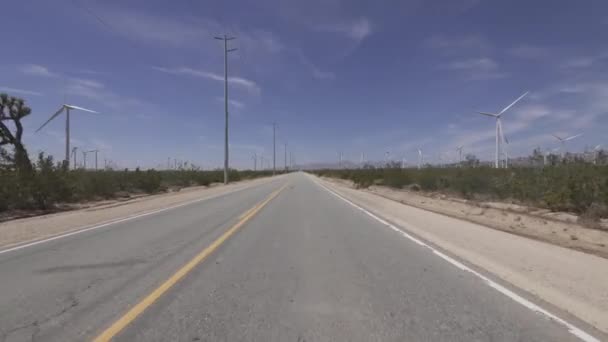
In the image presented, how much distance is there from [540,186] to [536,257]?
14013 millimetres

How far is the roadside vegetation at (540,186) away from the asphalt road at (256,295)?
11499 millimetres

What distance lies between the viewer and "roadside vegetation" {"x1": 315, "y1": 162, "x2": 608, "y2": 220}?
18.0m

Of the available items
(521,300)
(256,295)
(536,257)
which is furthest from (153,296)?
(536,257)

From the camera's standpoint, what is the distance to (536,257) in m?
9.00

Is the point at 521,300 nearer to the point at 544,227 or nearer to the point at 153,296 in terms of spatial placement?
the point at 153,296

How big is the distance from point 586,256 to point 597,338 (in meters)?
5.36

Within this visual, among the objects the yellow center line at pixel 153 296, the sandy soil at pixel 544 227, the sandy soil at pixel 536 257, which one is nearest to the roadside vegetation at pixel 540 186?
the sandy soil at pixel 544 227

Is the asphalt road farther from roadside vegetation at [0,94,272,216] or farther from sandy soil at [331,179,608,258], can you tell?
roadside vegetation at [0,94,272,216]

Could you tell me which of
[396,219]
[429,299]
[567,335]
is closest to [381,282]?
[429,299]

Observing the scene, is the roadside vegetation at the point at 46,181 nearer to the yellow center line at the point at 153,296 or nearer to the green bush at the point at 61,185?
the green bush at the point at 61,185

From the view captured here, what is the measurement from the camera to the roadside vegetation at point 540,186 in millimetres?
17969

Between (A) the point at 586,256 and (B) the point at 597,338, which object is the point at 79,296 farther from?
(A) the point at 586,256

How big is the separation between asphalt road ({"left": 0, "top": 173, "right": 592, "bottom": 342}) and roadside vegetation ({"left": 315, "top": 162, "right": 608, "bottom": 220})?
37.7ft

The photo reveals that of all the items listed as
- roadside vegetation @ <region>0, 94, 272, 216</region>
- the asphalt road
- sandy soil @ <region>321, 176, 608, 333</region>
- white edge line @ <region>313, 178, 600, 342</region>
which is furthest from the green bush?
white edge line @ <region>313, 178, 600, 342</region>
